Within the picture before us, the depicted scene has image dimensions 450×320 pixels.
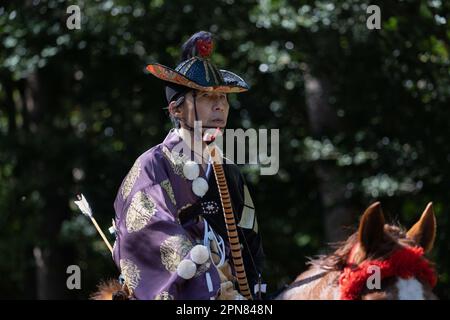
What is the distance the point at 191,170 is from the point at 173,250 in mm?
510

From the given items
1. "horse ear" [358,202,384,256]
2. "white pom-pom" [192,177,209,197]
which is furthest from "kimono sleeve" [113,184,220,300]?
"horse ear" [358,202,384,256]

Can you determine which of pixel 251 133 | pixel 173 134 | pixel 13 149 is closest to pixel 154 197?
pixel 173 134

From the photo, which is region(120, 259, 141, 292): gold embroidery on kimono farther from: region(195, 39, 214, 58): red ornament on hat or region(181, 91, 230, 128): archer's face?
region(195, 39, 214, 58): red ornament on hat

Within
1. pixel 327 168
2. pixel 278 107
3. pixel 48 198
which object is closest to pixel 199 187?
pixel 327 168

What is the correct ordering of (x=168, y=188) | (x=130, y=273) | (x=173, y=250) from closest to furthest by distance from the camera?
1. (x=173, y=250)
2. (x=130, y=273)
3. (x=168, y=188)

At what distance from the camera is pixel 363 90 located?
391 inches

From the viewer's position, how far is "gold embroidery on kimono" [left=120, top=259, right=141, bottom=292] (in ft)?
13.6

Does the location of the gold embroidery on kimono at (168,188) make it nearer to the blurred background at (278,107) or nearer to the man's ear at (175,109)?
the man's ear at (175,109)

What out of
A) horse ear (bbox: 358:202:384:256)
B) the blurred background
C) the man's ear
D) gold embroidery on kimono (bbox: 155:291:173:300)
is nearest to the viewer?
horse ear (bbox: 358:202:384:256)

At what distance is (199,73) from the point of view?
15.2 ft

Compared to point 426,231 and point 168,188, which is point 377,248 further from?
point 168,188

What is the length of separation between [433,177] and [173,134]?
17.8 feet

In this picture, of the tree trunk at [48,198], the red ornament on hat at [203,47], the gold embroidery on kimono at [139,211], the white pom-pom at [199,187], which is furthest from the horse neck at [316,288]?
the tree trunk at [48,198]
